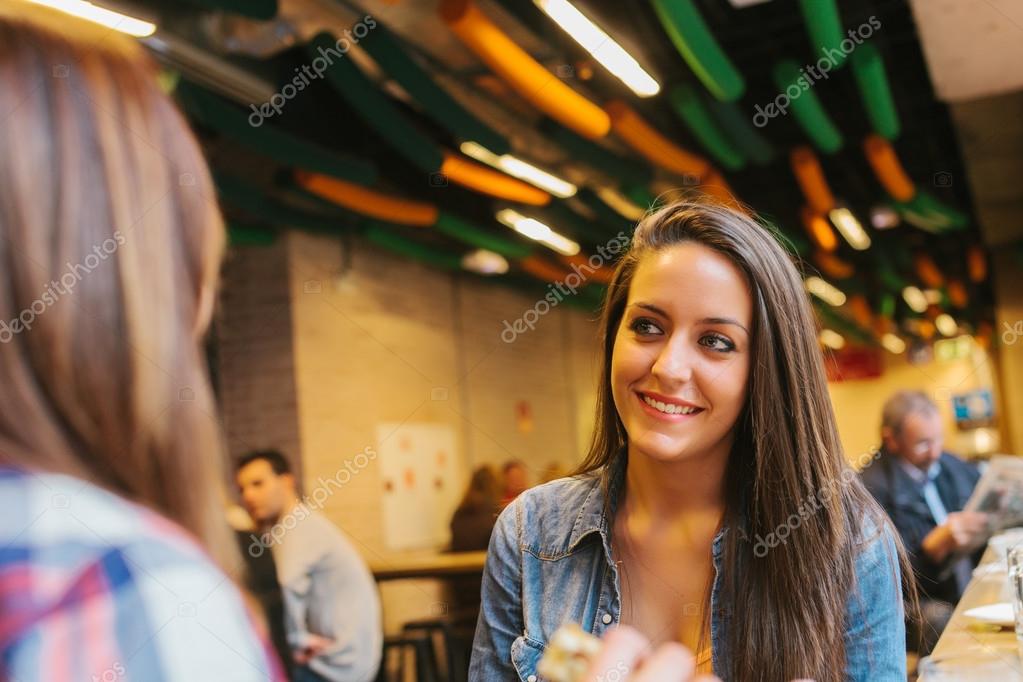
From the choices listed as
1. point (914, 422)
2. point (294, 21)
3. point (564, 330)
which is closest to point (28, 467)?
point (914, 422)

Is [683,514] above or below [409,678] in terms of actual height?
above

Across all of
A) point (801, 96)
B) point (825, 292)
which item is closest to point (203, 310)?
point (801, 96)

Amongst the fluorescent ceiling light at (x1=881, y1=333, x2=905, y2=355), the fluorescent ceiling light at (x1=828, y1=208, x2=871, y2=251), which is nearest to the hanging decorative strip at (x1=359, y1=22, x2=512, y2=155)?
the fluorescent ceiling light at (x1=828, y1=208, x2=871, y2=251)

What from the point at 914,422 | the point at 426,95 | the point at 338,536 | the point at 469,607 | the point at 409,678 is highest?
the point at 426,95

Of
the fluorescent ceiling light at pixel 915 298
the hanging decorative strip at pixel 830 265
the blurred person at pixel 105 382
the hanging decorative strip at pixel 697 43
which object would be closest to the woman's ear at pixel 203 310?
the blurred person at pixel 105 382

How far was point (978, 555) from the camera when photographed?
14.1ft

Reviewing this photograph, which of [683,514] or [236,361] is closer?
[683,514]

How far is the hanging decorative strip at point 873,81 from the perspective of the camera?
4719 mm

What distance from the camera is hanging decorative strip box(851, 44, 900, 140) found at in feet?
15.5

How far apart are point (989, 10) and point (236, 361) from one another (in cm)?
522

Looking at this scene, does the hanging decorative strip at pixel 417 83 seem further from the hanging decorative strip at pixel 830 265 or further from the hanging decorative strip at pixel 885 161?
the hanging decorative strip at pixel 830 265

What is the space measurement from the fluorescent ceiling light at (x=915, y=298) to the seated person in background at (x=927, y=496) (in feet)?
28.0

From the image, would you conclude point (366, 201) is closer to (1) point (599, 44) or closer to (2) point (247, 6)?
(1) point (599, 44)

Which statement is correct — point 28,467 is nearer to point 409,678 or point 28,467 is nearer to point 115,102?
point 115,102
